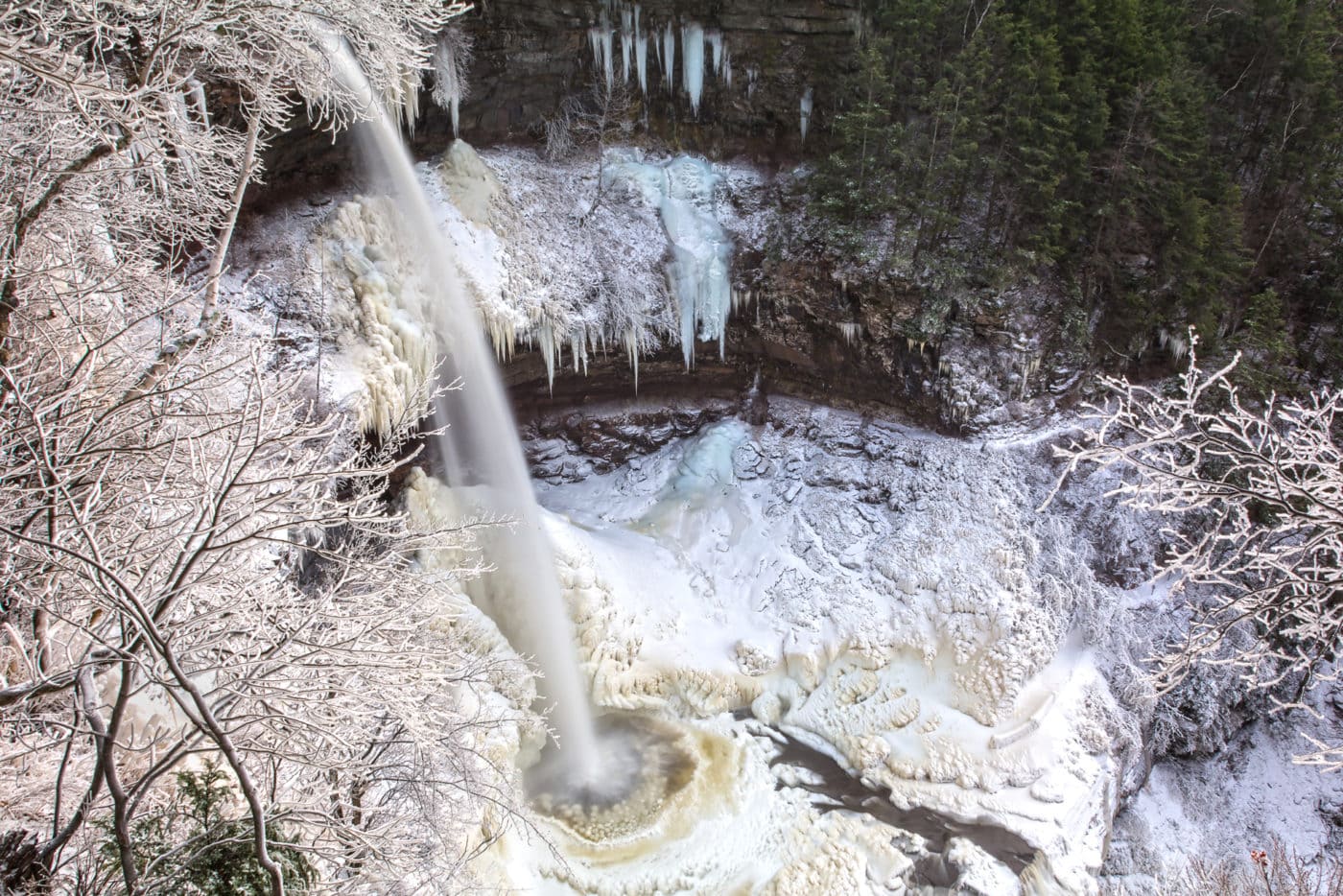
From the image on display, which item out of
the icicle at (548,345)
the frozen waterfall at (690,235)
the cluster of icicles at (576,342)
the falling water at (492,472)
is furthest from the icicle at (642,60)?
the icicle at (548,345)

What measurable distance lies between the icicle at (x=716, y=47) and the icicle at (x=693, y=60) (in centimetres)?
17

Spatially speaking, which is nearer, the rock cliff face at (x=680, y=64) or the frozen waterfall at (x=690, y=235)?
the rock cliff face at (x=680, y=64)

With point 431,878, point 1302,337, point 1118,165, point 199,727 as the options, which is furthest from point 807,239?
point 199,727

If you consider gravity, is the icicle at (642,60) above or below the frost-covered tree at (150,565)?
above

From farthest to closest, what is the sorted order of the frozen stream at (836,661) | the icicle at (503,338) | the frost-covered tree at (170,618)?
1. the icicle at (503,338)
2. the frozen stream at (836,661)
3. the frost-covered tree at (170,618)

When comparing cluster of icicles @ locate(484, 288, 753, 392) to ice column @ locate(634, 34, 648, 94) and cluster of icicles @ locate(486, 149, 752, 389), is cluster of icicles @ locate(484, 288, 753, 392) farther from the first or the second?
ice column @ locate(634, 34, 648, 94)

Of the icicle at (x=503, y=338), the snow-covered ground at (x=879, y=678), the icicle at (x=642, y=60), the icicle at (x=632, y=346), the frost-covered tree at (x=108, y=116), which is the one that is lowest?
the snow-covered ground at (x=879, y=678)

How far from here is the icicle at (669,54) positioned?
55.2 feet

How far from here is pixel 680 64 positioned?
Result: 56.1 feet

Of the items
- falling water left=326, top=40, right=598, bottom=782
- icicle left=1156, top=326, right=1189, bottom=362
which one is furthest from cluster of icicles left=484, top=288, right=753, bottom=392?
icicle left=1156, top=326, right=1189, bottom=362

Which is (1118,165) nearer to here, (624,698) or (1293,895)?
(1293,895)

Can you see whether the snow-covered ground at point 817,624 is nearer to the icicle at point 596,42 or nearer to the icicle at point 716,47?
the icicle at point 596,42

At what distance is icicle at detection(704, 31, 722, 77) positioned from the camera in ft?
55.6

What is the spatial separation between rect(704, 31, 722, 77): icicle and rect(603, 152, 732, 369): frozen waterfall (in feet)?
6.48
